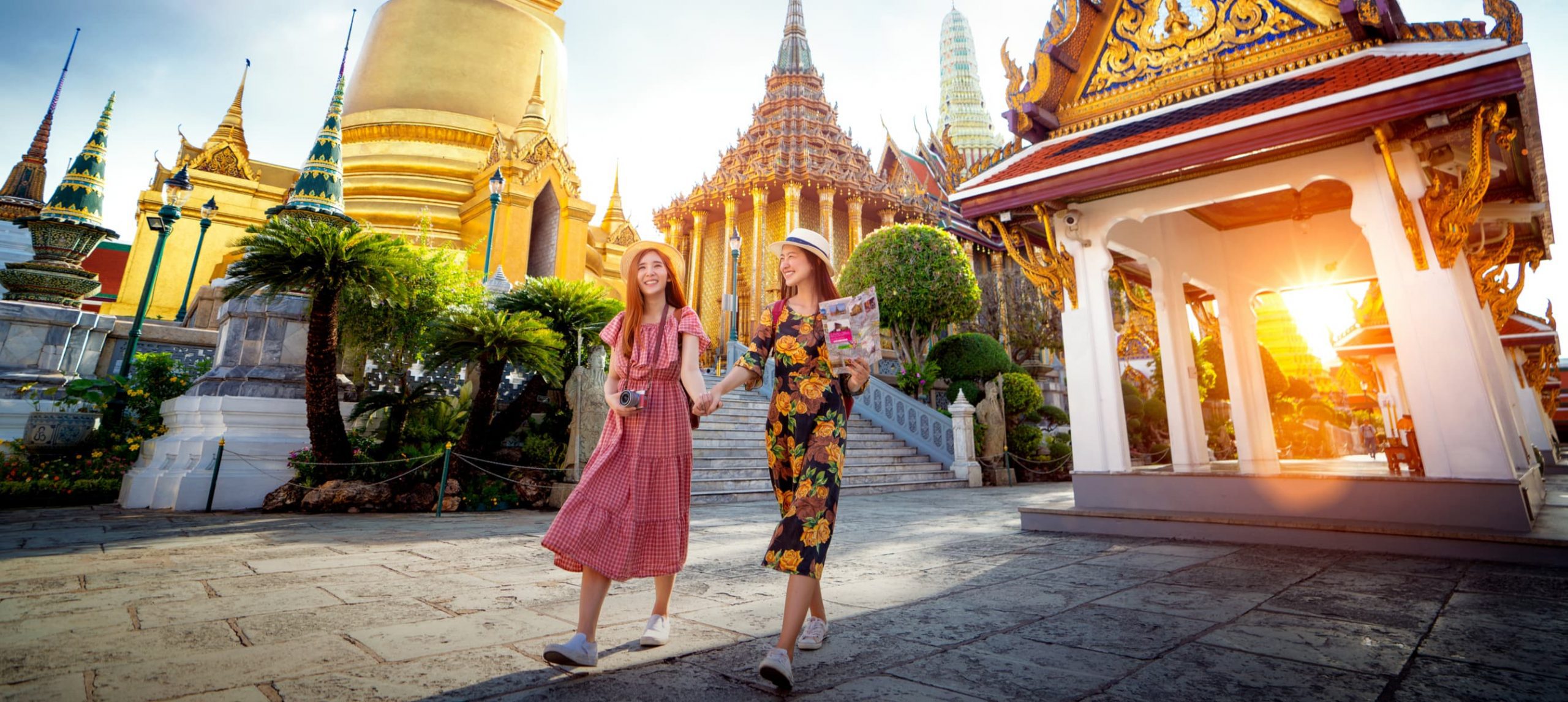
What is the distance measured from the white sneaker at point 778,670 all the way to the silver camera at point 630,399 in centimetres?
90

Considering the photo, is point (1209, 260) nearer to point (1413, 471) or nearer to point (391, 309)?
point (1413, 471)

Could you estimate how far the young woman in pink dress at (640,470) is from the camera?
7.00ft

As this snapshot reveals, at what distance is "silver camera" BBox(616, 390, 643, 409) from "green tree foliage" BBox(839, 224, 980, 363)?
52.4ft

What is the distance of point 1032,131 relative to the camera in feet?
21.8

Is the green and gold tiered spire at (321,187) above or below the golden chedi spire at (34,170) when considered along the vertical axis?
below

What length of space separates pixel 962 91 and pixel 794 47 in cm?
1873

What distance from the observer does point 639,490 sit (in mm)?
Answer: 2254

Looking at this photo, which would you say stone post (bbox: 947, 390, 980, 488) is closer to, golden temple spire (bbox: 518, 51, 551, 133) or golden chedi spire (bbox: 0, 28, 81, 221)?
golden temple spire (bbox: 518, 51, 551, 133)

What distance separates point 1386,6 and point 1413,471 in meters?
4.80

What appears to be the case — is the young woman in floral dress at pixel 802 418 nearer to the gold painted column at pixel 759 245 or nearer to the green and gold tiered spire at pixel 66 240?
the green and gold tiered spire at pixel 66 240

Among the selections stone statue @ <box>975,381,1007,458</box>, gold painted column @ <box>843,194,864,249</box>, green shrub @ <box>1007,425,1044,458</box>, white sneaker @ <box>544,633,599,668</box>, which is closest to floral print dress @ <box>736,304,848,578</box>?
white sneaker @ <box>544,633,599,668</box>

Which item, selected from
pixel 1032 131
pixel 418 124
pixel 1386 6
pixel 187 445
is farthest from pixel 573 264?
pixel 1386 6

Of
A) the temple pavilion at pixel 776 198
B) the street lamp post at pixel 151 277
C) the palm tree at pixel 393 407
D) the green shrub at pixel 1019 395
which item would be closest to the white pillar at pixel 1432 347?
the palm tree at pixel 393 407


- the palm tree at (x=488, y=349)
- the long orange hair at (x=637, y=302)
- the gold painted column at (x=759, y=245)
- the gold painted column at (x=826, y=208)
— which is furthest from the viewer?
the gold painted column at (x=826, y=208)
